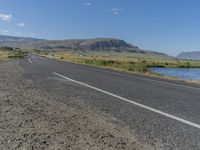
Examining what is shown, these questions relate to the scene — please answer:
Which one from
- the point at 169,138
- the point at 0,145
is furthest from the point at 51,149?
the point at 169,138

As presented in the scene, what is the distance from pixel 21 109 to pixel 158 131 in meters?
3.65

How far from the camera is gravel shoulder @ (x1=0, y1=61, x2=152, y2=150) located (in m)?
4.90

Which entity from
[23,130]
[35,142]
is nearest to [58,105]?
[23,130]

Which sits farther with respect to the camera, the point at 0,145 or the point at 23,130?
the point at 23,130

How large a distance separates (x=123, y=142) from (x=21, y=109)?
11.7 ft

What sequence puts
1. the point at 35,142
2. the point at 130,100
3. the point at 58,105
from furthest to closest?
the point at 130,100 → the point at 58,105 → the point at 35,142

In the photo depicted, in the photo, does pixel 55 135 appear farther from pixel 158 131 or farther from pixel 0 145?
pixel 158 131

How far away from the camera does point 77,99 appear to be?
31.7 ft

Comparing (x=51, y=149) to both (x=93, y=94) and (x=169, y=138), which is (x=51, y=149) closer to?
(x=169, y=138)

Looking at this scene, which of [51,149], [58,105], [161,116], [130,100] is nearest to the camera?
[51,149]

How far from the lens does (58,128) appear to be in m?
5.95

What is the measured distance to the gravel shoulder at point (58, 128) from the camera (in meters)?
4.90

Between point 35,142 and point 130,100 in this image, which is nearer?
point 35,142

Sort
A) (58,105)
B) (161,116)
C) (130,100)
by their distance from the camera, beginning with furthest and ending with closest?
(130,100), (58,105), (161,116)
